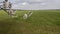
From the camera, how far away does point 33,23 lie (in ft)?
6.77

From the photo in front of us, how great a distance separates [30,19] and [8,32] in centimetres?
42

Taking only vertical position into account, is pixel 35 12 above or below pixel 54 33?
above

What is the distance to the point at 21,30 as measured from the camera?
2.02 meters

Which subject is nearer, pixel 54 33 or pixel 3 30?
pixel 54 33

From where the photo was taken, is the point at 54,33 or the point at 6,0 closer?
the point at 54,33

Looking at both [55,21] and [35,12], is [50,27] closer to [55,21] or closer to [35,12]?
[55,21]

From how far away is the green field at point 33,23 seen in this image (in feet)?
6.50

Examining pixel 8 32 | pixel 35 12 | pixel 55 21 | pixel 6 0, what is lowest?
pixel 8 32

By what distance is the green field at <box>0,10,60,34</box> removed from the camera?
1.98 m

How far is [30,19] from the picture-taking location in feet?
6.86

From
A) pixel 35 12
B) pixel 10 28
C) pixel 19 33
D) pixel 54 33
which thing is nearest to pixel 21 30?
pixel 19 33

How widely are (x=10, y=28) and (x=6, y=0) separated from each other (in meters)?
0.49

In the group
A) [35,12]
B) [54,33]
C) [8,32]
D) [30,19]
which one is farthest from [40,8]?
[8,32]

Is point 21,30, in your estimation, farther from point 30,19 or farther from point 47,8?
point 47,8
